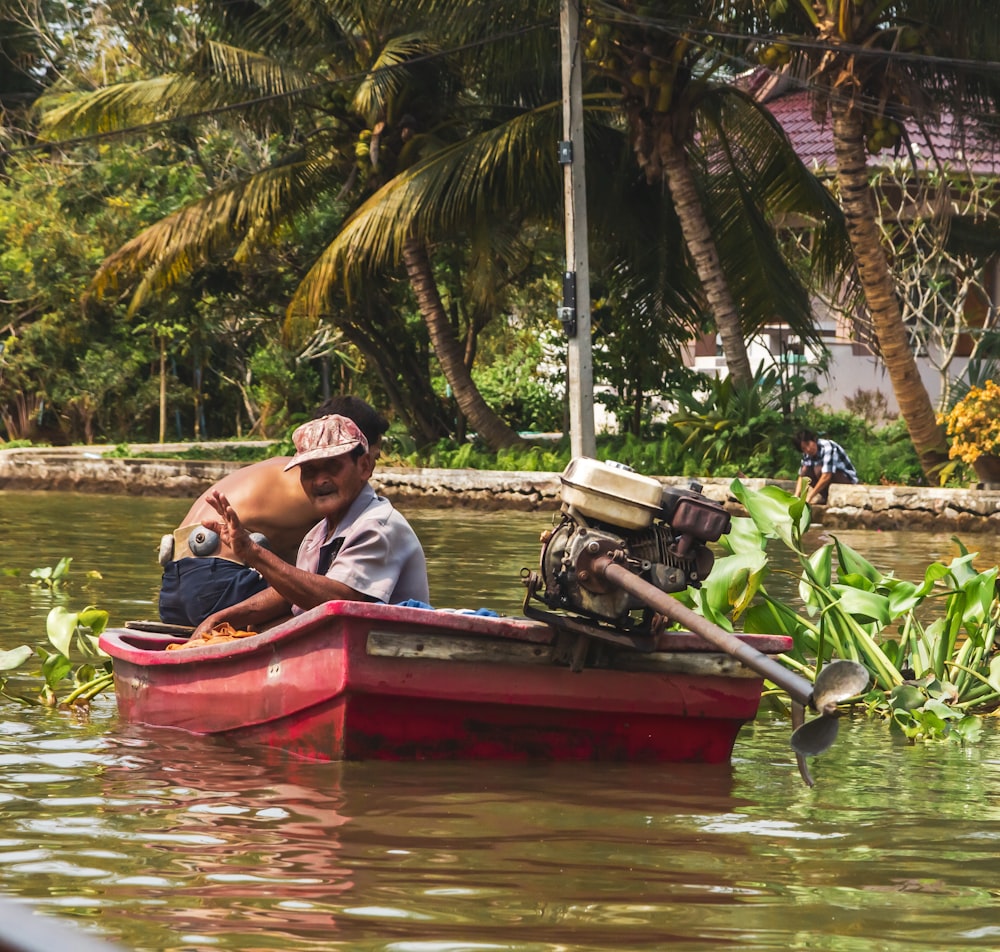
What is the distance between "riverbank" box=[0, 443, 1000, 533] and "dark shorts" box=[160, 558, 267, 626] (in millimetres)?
10941

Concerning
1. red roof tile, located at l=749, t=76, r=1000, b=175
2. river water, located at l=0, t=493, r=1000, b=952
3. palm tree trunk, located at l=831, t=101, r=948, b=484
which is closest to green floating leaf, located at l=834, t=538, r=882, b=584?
river water, located at l=0, t=493, r=1000, b=952

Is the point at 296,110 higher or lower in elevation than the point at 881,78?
higher

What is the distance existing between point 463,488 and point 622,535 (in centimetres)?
1630

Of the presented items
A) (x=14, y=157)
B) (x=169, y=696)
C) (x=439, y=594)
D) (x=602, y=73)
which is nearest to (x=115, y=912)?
(x=169, y=696)

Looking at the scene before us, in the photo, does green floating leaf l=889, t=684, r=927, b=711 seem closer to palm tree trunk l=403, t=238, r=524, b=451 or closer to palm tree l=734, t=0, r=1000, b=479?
palm tree l=734, t=0, r=1000, b=479

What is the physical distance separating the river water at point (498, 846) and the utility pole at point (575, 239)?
11373 mm

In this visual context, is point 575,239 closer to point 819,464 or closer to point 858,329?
point 819,464

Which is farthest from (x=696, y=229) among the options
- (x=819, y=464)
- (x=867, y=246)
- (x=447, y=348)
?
(x=447, y=348)

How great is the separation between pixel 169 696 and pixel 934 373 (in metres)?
20.5

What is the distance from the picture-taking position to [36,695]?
26.5 feet

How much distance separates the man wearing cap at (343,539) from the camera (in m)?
6.12

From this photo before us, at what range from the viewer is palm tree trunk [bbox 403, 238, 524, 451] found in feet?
77.2

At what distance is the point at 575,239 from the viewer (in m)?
19.0

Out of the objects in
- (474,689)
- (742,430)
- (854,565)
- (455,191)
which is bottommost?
(474,689)
